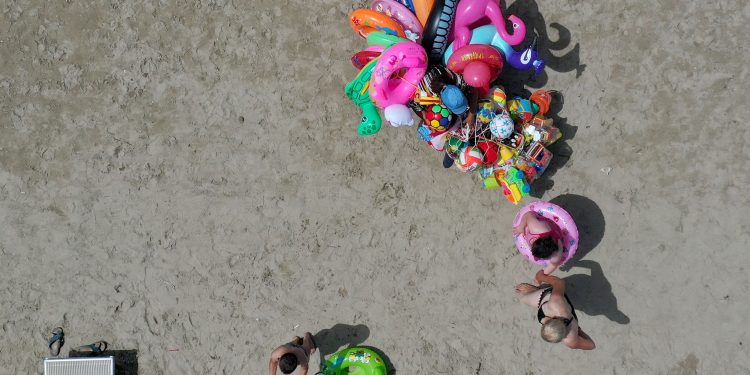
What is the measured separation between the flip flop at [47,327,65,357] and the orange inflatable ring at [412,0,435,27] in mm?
4608

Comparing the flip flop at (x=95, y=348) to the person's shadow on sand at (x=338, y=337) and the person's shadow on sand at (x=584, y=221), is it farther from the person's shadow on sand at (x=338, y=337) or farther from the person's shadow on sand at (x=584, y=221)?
the person's shadow on sand at (x=584, y=221)

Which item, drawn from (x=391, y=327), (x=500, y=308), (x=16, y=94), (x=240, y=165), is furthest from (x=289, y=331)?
(x=16, y=94)

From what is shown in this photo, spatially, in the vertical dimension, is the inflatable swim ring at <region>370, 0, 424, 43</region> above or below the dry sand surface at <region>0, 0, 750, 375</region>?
above

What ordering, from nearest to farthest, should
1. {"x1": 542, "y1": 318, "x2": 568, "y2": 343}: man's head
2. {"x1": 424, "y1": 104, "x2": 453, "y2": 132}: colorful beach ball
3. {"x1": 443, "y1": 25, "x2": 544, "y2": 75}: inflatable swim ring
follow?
1. {"x1": 542, "y1": 318, "x2": 568, "y2": 343}: man's head
2. {"x1": 424, "y1": 104, "x2": 453, "y2": 132}: colorful beach ball
3. {"x1": 443, "y1": 25, "x2": 544, "y2": 75}: inflatable swim ring

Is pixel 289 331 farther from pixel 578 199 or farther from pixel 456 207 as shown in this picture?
pixel 578 199

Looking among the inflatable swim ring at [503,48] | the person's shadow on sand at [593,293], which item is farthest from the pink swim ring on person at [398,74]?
the person's shadow on sand at [593,293]

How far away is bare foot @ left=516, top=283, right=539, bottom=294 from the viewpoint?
4937mm

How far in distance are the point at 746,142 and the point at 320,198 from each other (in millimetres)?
4011

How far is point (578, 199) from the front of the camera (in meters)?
5.15

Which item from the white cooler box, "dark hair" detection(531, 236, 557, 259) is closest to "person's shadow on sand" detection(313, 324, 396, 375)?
"dark hair" detection(531, 236, 557, 259)

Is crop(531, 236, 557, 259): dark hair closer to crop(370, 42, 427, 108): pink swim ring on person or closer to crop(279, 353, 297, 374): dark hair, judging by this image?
crop(370, 42, 427, 108): pink swim ring on person

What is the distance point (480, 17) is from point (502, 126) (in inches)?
37.8

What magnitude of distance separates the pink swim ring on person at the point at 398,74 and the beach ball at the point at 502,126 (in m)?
0.72

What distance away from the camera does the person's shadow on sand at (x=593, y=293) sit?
509cm
